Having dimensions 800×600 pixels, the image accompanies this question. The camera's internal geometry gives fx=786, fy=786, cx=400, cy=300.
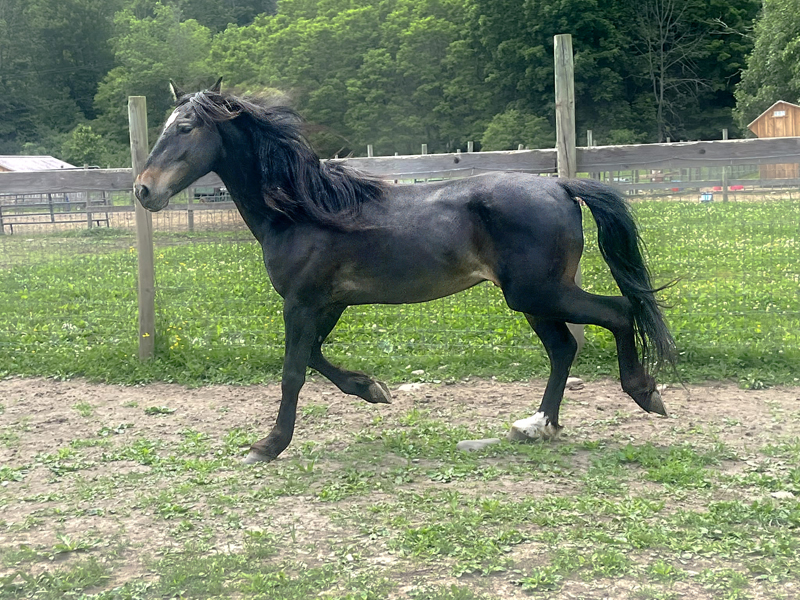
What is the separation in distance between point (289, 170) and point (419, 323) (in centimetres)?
289

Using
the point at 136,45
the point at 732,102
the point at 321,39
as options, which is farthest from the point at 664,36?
the point at 136,45

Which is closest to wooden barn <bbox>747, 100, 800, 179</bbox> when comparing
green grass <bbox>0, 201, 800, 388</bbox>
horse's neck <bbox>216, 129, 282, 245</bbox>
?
green grass <bbox>0, 201, 800, 388</bbox>

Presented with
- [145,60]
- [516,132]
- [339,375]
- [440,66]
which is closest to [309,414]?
[339,375]

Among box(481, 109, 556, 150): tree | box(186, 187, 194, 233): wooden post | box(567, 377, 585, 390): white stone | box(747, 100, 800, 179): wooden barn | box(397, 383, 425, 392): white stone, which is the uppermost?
box(481, 109, 556, 150): tree

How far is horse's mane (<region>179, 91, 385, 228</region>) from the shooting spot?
4.56 m

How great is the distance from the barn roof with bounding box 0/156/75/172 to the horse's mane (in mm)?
36159

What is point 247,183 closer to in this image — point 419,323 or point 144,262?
point 144,262

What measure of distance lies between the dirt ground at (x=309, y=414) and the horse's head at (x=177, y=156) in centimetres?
156

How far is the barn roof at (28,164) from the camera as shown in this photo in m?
37.2

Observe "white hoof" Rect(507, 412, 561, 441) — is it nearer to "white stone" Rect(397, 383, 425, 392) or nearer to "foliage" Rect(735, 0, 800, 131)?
"white stone" Rect(397, 383, 425, 392)

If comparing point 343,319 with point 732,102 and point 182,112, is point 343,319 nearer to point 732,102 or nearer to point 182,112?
point 182,112

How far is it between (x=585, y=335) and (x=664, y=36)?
45006 mm

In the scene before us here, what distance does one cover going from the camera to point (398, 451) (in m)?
4.64

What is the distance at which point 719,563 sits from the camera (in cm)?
302
